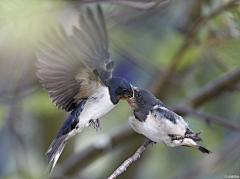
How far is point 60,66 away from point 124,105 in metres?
1.00

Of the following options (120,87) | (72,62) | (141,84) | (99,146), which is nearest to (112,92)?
(120,87)

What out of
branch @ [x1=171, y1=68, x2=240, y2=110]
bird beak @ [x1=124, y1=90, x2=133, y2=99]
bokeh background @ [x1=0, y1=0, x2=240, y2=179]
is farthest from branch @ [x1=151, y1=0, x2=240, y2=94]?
bird beak @ [x1=124, y1=90, x2=133, y2=99]

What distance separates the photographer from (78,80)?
0.83 m

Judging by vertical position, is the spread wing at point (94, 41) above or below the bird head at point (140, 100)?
above

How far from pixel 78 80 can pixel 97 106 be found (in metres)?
0.11

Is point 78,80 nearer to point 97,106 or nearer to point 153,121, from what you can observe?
point 97,106

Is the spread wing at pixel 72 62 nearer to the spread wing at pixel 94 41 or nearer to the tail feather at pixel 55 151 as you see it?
the spread wing at pixel 94 41

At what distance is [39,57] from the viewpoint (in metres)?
0.73

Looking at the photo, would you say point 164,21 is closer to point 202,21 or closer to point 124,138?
point 202,21

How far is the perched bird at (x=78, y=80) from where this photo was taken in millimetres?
713

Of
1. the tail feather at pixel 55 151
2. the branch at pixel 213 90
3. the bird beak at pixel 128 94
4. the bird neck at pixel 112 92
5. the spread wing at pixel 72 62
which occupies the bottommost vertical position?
the branch at pixel 213 90

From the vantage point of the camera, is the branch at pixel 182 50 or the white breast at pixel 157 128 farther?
the branch at pixel 182 50

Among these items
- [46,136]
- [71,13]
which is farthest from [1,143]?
[71,13]

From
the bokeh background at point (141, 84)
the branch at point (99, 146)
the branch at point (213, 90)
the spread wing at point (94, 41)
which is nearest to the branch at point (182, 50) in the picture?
the bokeh background at point (141, 84)
